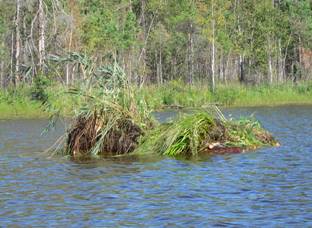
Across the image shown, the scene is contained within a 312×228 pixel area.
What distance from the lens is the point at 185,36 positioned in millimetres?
72812

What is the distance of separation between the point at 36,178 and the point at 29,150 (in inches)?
287

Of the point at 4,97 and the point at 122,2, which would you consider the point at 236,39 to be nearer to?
the point at 122,2

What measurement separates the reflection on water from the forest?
30.2 meters

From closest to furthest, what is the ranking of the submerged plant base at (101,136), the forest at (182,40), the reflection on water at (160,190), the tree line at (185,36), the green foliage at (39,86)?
the reflection on water at (160,190) → the submerged plant base at (101,136) → the green foliage at (39,86) → the forest at (182,40) → the tree line at (185,36)

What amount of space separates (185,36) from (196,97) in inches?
833

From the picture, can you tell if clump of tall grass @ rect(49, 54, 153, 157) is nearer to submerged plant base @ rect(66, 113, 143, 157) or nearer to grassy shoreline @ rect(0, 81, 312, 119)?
submerged plant base @ rect(66, 113, 143, 157)

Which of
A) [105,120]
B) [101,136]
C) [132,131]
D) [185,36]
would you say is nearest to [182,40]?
[185,36]

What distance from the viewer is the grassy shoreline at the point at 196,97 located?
45.6m

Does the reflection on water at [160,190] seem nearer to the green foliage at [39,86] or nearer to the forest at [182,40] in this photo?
the green foliage at [39,86]

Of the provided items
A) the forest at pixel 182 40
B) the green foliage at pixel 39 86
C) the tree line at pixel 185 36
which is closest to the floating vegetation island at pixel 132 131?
the green foliage at pixel 39 86

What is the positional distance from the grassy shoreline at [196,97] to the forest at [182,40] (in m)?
0.15

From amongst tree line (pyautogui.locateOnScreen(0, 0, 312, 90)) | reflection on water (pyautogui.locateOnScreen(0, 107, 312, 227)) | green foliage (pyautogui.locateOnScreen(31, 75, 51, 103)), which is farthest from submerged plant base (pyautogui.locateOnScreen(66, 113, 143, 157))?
tree line (pyautogui.locateOnScreen(0, 0, 312, 90))

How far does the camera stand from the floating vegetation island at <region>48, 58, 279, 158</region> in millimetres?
23391

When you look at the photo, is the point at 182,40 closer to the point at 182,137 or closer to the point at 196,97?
the point at 196,97
